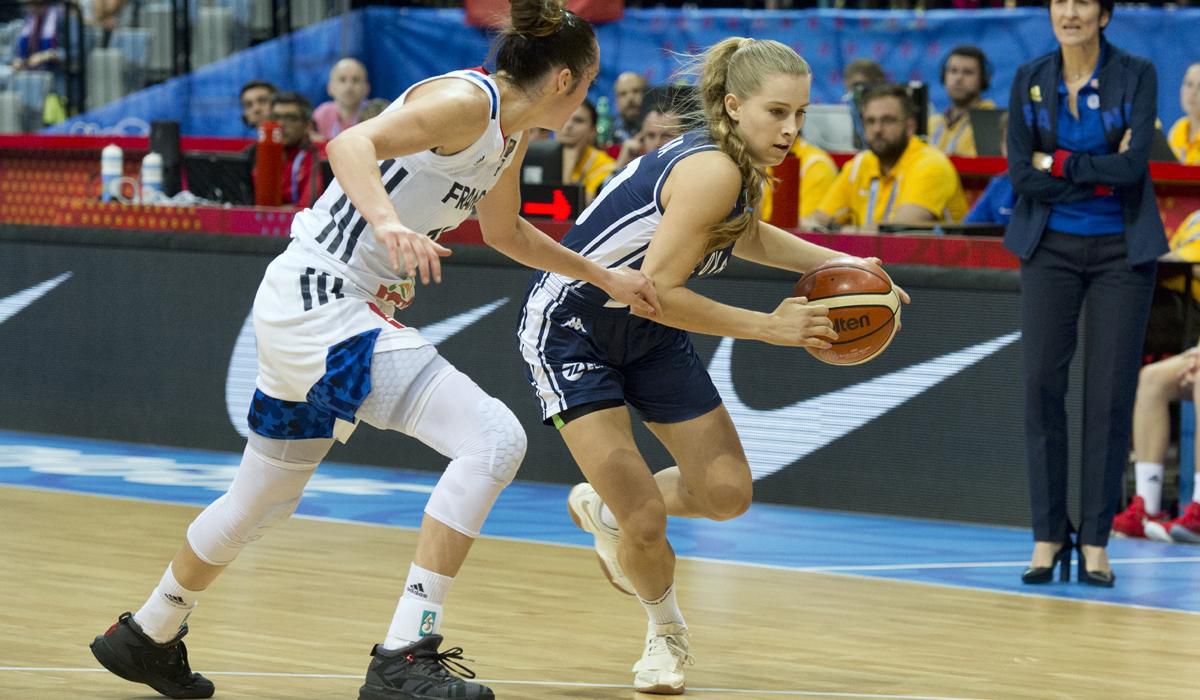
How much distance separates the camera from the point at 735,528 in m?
8.23

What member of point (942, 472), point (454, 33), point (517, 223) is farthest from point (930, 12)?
point (517, 223)

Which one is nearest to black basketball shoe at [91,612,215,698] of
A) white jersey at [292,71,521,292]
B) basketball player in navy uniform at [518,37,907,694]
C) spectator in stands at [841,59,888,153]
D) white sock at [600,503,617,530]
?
white jersey at [292,71,521,292]

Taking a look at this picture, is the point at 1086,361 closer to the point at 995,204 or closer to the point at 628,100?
the point at 995,204

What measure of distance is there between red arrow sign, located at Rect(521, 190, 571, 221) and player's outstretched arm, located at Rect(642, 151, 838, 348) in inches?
174

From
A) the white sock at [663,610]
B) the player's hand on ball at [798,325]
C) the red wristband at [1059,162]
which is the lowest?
the white sock at [663,610]

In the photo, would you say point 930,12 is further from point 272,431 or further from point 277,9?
point 272,431

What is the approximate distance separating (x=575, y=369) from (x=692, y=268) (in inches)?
17.8

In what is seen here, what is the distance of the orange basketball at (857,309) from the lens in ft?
16.4

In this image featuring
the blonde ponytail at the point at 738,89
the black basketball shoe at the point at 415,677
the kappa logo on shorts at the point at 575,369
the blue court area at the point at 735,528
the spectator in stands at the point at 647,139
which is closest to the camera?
the black basketball shoe at the point at 415,677

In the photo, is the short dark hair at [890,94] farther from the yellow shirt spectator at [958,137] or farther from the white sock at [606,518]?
the white sock at [606,518]

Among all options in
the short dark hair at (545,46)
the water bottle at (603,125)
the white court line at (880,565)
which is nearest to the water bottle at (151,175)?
the white court line at (880,565)

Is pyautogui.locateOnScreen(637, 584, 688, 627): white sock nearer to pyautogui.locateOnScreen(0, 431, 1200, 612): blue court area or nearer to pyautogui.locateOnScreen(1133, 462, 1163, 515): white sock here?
pyautogui.locateOnScreen(0, 431, 1200, 612): blue court area

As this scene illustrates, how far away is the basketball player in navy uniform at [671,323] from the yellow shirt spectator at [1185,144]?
5491mm

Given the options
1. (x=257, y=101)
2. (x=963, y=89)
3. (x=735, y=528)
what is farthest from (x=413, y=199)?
(x=257, y=101)
